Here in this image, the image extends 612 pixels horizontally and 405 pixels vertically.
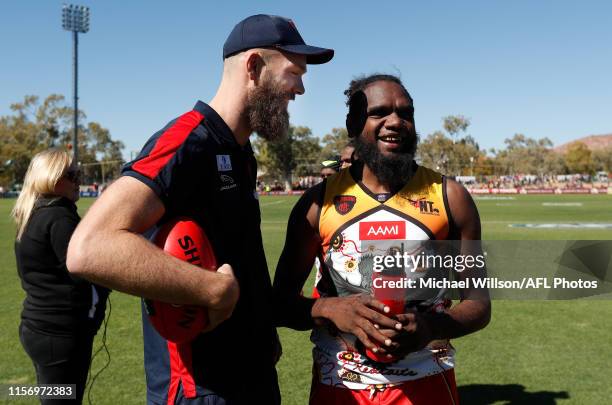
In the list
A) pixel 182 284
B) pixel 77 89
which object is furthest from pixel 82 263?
pixel 77 89

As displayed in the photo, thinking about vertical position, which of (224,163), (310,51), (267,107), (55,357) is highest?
(310,51)

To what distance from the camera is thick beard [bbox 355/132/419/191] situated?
2727mm

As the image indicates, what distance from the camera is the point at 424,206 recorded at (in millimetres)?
2652

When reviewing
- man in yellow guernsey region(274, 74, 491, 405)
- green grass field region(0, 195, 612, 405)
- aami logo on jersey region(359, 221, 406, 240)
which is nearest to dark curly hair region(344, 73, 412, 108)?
man in yellow guernsey region(274, 74, 491, 405)

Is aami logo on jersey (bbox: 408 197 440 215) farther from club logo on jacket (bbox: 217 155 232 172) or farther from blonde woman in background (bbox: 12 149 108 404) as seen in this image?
blonde woman in background (bbox: 12 149 108 404)

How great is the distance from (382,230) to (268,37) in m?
1.04

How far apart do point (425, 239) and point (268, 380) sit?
0.96m

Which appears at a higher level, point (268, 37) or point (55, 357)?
point (268, 37)

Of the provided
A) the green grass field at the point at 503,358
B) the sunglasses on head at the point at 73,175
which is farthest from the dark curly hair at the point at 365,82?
the green grass field at the point at 503,358

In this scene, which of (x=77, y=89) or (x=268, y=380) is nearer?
(x=268, y=380)

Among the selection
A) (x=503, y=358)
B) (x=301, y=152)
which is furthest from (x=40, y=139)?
(x=503, y=358)

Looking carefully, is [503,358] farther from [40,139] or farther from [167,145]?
[40,139]

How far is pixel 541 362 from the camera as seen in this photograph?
246 inches

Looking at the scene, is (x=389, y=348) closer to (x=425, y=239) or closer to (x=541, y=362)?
(x=425, y=239)
